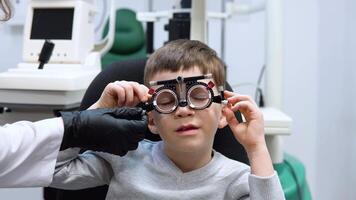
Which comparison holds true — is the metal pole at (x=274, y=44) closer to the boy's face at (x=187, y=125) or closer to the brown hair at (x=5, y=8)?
the boy's face at (x=187, y=125)

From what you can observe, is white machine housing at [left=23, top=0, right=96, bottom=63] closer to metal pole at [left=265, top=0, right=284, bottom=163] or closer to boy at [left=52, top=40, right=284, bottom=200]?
boy at [left=52, top=40, right=284, bottom=200]

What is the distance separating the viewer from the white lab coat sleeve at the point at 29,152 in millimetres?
766

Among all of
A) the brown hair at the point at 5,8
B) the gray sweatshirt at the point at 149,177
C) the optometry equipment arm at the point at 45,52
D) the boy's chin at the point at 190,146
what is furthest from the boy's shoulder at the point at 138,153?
Result: the optometry equipment arm at the point at 45,52

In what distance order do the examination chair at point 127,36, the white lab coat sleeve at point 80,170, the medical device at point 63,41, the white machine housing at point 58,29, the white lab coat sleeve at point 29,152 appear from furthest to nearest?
1. the examination chair at point 127,36
2. the white machine housing at point 58,29
3. the medical device at point 63,41
4. the white lab coat sleeve at point 80,170
5. the white lab coat sleeve at point 29,152

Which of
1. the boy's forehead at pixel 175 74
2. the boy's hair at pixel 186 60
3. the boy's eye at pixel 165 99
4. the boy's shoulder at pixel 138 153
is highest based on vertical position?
the boy's hair at pixel 186 60

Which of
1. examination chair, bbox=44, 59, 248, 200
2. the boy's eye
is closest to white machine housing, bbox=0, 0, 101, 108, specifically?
examination chair, bbox=44, 59, 248, 200

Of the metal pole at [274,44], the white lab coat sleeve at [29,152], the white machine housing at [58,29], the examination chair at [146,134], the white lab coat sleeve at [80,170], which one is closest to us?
the white lab coat sleeve at [29,152]

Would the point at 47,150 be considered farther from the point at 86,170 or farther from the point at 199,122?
the point at 199,122

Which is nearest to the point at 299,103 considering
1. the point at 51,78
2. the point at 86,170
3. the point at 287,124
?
the point at 287,124

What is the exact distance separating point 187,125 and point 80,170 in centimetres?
25

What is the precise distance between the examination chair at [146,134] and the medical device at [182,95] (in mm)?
203

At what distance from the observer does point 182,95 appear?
2.74 ft

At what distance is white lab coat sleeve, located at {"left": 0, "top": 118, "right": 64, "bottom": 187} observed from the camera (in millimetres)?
766

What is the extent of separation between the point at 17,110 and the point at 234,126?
0.72 meters
